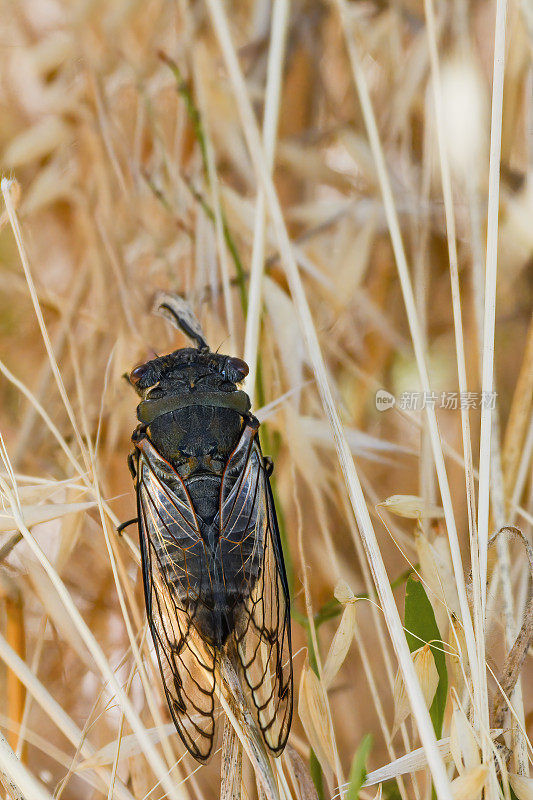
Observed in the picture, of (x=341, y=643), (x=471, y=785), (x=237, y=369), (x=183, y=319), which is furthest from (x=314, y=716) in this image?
(x=183, y=319)

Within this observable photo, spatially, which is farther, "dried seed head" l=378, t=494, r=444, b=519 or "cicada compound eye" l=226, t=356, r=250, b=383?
"cicada compound eye" l=226, t=356, r=250, b=383

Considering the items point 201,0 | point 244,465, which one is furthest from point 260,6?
point 244,465

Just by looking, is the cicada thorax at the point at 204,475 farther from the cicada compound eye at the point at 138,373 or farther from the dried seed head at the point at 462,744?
the dried seed head at the point at 462,744

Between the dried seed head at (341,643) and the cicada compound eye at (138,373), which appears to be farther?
the cicada compound eye at (138,373)

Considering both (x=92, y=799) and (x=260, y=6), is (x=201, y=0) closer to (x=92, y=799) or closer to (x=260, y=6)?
(x=260, y=6)

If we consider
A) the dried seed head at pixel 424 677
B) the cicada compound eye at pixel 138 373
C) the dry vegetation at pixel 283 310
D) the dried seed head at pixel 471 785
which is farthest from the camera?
the cicada compound eye at pixel 138 373

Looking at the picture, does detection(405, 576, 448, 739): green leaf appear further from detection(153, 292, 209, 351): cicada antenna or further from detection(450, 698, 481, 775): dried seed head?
detection(153, 292, 209, 351): cicada antenna

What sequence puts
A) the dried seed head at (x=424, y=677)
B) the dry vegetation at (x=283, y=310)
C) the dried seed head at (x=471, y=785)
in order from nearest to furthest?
the dried seed head at (x=471, y=785) < the dried seed head at (x=424, y=677) < the dry vegetation at (x=283, y=310)

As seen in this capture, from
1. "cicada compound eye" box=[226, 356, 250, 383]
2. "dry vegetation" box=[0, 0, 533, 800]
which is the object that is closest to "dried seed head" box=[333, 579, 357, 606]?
"dry vegetation" box=[0, 0, 533, 800]

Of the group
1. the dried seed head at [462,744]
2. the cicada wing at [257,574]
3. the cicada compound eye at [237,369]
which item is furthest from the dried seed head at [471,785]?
the cicada compound eye at [237,369]
